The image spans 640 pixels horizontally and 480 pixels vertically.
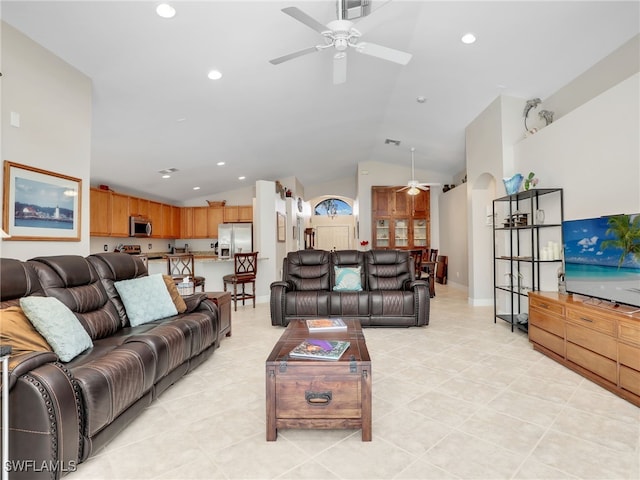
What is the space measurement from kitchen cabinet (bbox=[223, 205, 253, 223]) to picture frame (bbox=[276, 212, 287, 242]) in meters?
1.32

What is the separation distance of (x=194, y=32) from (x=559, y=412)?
401cm

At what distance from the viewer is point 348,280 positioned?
179 inches

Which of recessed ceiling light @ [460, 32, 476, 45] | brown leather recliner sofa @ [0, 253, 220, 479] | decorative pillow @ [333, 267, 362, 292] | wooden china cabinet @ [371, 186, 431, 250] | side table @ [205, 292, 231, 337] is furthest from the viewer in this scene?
wooden china cabinet @ [371, 186, 431, 250]

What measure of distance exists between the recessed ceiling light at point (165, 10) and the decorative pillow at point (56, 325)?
223cm

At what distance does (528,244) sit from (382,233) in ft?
14.7

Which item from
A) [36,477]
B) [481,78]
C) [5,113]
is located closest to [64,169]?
[5,113]

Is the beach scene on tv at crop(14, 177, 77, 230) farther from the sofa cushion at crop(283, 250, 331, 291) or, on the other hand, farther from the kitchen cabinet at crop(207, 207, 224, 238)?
the kitchen cabinet at crop(207, 207, 224, 238)

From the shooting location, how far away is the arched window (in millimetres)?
13734

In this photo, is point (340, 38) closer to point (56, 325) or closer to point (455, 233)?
point (56, 325)

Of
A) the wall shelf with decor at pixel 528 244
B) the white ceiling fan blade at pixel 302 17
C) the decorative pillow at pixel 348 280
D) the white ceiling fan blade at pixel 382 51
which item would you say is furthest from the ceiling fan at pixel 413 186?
the white ceiling fan blade at pixel 302 17

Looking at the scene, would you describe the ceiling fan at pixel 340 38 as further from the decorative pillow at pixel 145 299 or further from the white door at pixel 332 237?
the white door at pixel 332 237

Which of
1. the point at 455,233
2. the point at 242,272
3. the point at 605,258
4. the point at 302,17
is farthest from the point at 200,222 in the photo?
the point at 605,258

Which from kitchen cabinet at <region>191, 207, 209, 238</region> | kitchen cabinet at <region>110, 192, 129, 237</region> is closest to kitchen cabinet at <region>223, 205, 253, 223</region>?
kitchen cabinet at <region>191, 207, 209, 238</region>

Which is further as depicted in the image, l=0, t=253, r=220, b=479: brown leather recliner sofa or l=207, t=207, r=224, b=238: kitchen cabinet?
l=207, t=207, r=224, b=238: kitchen cabinet
